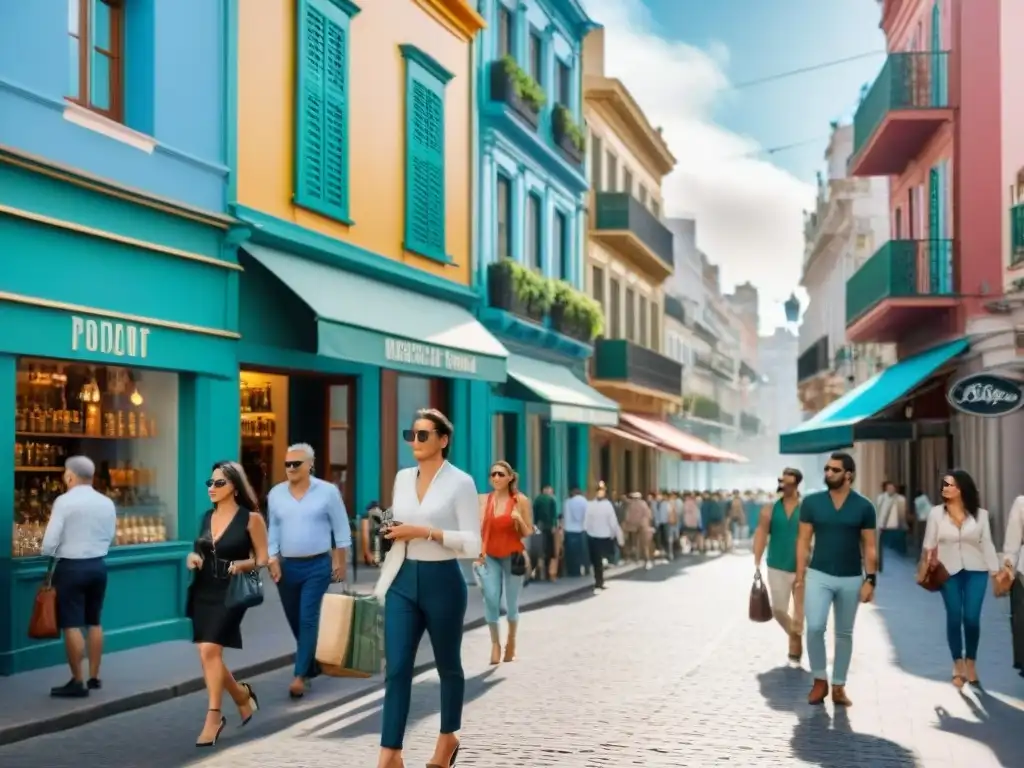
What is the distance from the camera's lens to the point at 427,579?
7496 mm

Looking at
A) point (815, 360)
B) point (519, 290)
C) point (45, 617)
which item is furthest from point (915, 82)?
point (815, 360)

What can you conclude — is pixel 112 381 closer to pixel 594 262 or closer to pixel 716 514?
pixel 594 262

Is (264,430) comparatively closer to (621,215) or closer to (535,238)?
(535,238)

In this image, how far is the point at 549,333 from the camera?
28.2 m

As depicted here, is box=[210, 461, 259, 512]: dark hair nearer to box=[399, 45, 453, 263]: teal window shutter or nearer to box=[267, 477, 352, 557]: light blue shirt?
box=[267, 477, 352, 557]: light blue shirt

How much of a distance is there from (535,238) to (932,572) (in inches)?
740

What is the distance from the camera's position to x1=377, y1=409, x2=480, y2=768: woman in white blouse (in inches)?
293

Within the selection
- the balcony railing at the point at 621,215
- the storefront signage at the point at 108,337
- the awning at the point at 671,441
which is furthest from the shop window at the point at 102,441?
the balcony railing at the point at 621,215

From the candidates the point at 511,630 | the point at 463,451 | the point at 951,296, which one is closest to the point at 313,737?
the point at 511,630

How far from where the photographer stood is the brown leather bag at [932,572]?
11.7 metres

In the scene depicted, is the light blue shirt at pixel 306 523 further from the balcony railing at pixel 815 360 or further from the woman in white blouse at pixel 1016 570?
the balcony railing at pixel 815 360

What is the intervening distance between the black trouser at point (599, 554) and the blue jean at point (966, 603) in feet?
36.6

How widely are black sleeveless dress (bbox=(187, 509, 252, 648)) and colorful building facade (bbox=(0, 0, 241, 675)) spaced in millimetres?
3100

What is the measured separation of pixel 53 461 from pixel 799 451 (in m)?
16.1
